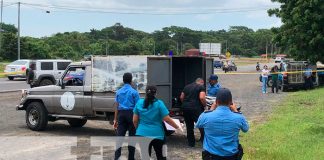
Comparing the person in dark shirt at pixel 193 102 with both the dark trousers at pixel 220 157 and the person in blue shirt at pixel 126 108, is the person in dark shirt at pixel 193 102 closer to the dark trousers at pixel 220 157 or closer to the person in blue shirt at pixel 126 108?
the person in blue shirt at pixel 126 108

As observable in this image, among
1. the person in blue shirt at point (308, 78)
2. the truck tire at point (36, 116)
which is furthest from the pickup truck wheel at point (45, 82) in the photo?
the person in blue shirt at point (308, 78)

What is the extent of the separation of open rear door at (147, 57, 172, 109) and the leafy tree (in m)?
23.1

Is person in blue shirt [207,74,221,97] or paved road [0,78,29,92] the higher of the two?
person in blue shirt [207,74,221,97]

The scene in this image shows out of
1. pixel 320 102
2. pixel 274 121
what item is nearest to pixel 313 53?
pixel 320 102

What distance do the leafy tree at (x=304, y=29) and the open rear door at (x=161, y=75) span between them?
23.1 meters

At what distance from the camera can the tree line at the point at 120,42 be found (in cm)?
7712

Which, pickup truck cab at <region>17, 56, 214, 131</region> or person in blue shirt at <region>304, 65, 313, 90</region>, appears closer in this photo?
pickup truck cab at <region>17, 56, 214, 131</region>

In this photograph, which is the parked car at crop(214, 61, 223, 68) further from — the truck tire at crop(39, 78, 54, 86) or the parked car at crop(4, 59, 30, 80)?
the truck tire at crop(39, 78, 54, 86)

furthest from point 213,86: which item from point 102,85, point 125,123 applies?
point 125,123

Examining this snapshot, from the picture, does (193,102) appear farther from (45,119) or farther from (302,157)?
(45,119)

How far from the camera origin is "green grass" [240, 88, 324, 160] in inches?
397

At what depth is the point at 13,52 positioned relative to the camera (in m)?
75.8

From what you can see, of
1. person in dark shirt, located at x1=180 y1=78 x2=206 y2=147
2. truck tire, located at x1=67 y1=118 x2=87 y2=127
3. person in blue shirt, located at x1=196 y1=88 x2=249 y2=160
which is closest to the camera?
person in blue shirt, located at x1=196 y1=88 x2=249 y2=160

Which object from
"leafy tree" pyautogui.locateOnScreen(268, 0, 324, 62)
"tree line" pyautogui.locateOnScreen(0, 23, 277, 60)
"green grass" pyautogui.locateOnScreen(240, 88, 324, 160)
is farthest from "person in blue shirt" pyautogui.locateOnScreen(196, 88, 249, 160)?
"tree line" pyautogui.locateOnScreen(0, 23, 277, 60)
